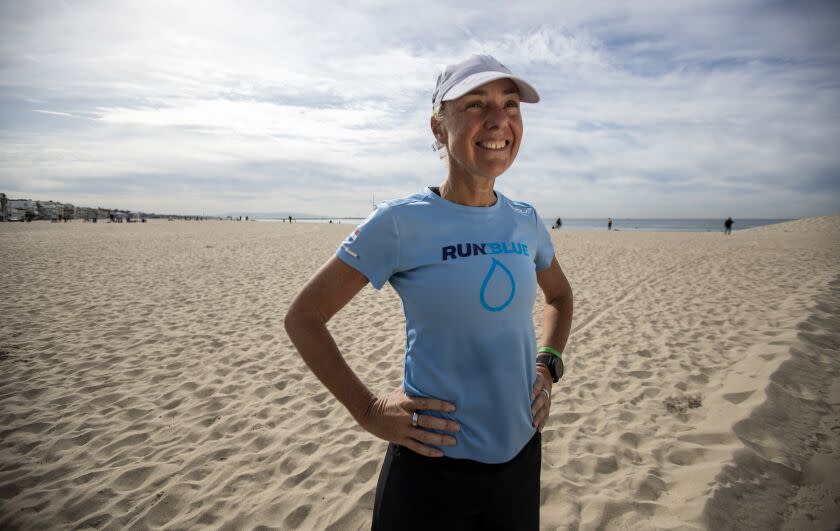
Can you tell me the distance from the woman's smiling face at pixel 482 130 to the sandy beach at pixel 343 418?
2945 millimetres

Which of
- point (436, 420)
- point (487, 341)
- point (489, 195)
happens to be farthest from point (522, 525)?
point (489, 195)

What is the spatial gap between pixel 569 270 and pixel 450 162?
550 inches

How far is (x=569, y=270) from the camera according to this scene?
14266mm

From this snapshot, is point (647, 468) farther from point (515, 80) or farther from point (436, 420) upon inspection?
point (515, 80)

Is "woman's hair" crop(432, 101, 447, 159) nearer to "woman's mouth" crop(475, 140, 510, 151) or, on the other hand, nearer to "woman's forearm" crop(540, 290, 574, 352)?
"woman's mouth" crop(475, 140, 510, 151)

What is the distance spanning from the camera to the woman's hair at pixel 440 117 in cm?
145

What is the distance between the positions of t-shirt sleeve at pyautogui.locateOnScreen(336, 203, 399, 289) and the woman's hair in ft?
1.32

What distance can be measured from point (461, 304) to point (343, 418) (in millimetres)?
3759

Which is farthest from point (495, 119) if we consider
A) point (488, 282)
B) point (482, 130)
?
point (488, 282)

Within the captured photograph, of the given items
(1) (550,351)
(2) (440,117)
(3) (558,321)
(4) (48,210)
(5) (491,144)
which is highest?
(4) (48,210)

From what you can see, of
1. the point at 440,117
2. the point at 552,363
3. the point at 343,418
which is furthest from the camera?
the point at 343,418

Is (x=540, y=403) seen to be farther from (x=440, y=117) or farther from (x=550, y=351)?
(x=440, y=117)

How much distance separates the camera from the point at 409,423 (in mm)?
1314

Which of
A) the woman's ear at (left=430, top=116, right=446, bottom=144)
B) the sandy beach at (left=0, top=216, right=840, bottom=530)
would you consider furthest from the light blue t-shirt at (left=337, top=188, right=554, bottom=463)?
the sandy beach at (left=0, top=216, right=840, bottom=530)
